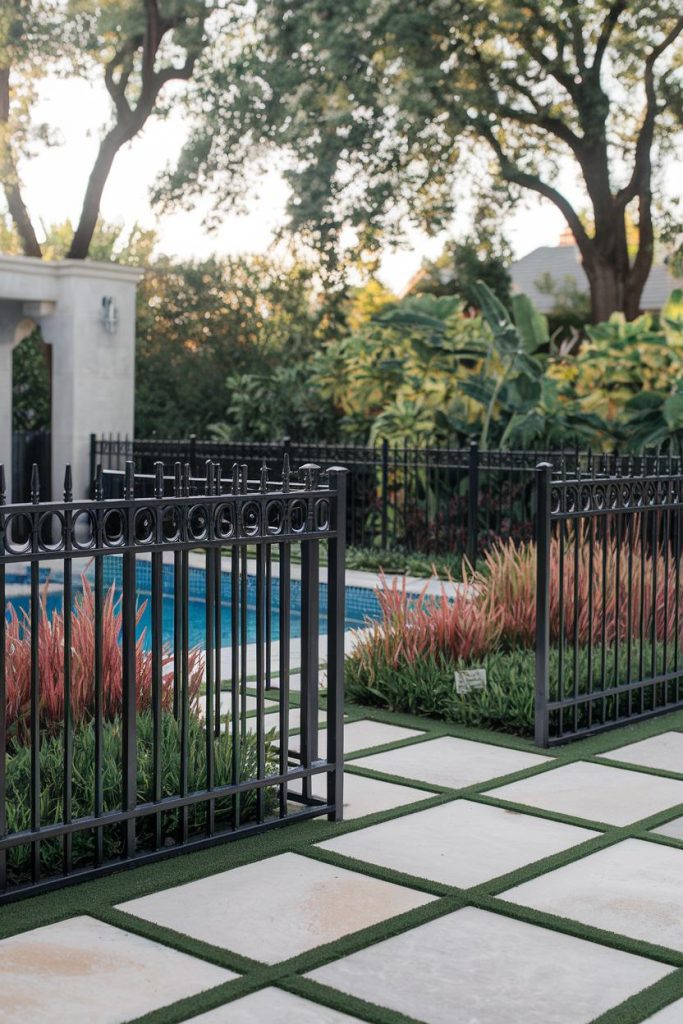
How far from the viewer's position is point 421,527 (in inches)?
598

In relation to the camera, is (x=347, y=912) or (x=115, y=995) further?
(x=347, y=912)

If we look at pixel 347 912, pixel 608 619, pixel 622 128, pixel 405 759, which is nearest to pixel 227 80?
pixel 622 128

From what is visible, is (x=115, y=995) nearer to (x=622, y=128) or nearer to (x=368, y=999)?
(x=368, y=999)

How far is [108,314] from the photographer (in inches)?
687

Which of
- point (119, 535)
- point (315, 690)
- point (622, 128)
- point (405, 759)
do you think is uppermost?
point (622, 128)

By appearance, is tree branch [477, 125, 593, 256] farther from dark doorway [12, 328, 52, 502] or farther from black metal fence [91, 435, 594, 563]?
black metal fence [91, 435, 594, 563]

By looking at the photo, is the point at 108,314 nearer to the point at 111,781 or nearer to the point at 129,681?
the point at 111,781

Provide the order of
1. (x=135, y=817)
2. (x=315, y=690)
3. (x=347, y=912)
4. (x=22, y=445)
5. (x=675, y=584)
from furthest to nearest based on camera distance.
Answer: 1. (x=22, y=445)
2. (x=675, y=584)
3. (x=315, y=690)
4. (x=135, y=817)
5. (x=347, y=912)

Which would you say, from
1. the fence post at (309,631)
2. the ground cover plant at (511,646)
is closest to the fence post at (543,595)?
the ground cover plant at (511,646)

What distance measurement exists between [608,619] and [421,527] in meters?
7.16

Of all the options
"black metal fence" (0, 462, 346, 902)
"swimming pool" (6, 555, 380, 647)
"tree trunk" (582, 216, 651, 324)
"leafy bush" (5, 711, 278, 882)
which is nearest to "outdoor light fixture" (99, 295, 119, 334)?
"swimming pool" (6, 555, 380, 647)

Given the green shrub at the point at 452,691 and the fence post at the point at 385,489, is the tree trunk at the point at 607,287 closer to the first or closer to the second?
the fence post at the point at 385,489

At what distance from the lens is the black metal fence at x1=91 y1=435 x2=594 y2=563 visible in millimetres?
13930

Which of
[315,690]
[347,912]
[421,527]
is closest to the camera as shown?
[347,912]
